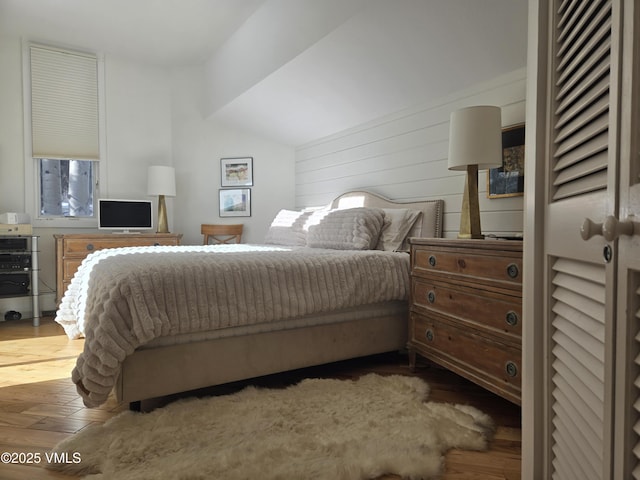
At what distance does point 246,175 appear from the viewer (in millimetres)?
5168

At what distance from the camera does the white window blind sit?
14.4ft

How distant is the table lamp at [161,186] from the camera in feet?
15.3

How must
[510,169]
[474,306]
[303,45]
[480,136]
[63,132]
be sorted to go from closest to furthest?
[474,306] < [480,136] < [510,169] < [303,45] < [63,132]

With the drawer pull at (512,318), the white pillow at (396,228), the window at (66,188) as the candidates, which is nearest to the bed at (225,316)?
the white pillow at (396,228)

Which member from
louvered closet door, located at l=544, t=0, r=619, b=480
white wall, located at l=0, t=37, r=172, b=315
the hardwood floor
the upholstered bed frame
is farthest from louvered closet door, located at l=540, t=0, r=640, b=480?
white wall, located at l=0, t=37, r=172, b=315

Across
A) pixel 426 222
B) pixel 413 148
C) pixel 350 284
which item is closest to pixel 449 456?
pixel 350 284

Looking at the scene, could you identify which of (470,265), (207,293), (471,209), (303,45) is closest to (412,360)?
(470,265)

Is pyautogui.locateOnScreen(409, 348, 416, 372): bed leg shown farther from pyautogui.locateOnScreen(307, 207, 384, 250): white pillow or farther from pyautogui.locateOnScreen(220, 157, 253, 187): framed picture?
pyautogui.locateOnScreen(220, 157, 253, 187): framed picture

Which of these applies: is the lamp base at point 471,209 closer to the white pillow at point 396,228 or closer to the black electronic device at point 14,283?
the white pillow at point 396,228

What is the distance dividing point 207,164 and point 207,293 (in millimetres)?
3450

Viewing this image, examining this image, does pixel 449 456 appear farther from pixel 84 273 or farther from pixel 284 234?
pixel 284 234

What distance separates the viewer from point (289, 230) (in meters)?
3.91

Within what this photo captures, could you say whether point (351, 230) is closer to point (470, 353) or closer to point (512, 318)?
point (470, 353)

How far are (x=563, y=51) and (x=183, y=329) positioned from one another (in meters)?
1.73
